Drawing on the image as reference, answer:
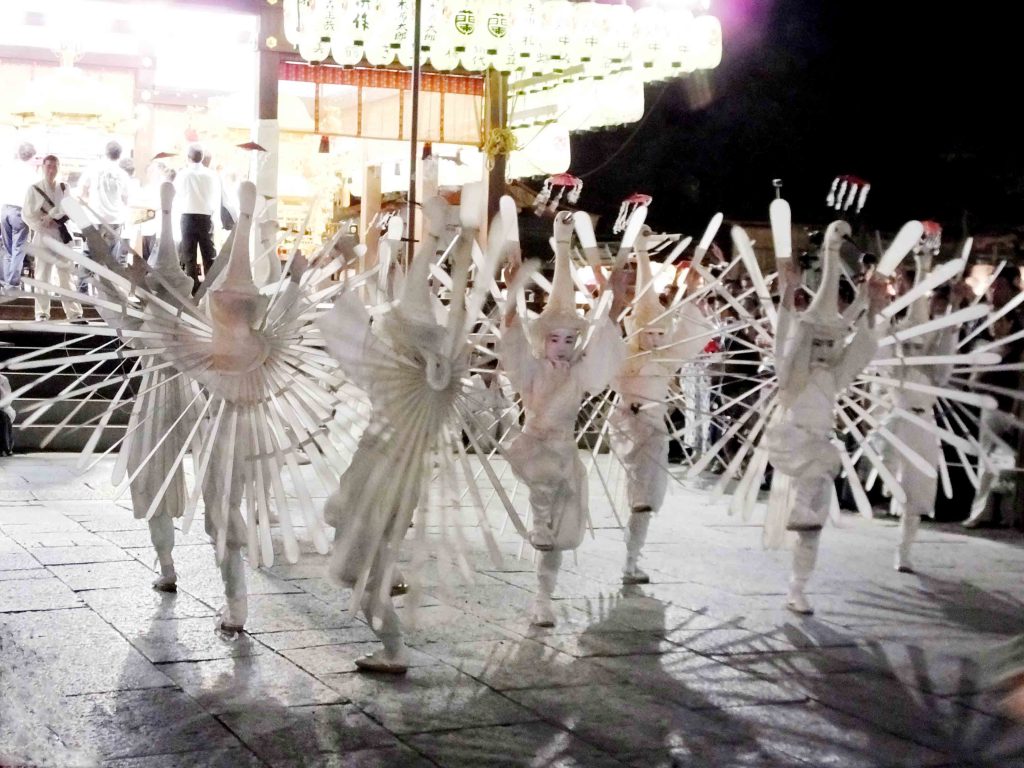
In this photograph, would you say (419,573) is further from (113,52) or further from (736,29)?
(736,29)

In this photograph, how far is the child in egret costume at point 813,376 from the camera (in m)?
5.75

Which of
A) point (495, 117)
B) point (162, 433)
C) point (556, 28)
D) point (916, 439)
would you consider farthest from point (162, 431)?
point (495, 117)

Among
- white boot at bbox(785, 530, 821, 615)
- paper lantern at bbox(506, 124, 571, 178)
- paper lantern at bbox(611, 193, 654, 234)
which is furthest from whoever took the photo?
paper lantern at bbox(506, 124, 571, 178)

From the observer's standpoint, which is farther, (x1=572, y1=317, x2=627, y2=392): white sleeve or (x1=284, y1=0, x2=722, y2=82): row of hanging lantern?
(x1=284, y1=0, x2=722, y2=82): row of hanging lantern

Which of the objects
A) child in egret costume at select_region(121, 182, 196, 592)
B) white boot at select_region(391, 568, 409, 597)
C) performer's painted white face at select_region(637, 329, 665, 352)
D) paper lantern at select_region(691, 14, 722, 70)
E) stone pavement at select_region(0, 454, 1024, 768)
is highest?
paper lantern at select_region(691, 14, 722, 70)

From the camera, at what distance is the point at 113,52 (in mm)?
15875

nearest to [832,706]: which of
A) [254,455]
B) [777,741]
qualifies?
[777,741]

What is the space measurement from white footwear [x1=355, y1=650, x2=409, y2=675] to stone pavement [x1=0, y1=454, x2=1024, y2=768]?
5 centimetres

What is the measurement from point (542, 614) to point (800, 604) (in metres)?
1.35

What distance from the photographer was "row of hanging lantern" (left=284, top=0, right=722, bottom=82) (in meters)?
12.3

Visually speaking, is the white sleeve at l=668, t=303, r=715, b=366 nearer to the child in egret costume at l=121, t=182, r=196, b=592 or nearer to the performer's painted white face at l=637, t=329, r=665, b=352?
the performer's painted white face at l=637, t=329, r=665, b=352

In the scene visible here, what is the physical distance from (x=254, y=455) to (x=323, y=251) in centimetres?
91

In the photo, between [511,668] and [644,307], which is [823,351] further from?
[511,668]

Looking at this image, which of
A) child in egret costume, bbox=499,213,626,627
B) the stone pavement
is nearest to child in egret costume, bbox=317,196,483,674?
the stone pavement
